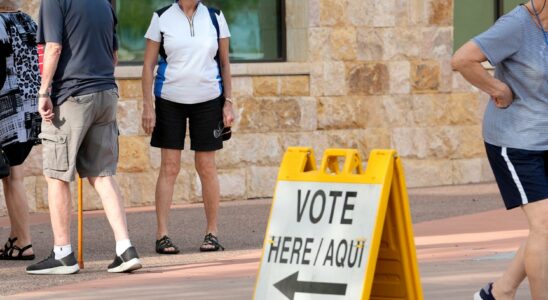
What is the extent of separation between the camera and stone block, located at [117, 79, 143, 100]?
12258mm

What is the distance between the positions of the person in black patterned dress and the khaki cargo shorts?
1.99 feet

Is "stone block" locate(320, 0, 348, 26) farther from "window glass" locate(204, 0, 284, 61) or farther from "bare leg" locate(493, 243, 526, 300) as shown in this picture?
"bare leg" locate(493, 243, 526, 300)

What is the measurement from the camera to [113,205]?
835 cm

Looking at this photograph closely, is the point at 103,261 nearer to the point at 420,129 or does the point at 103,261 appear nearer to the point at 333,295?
the point at 333,295

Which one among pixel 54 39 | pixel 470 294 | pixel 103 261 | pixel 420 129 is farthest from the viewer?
pixel 420 129

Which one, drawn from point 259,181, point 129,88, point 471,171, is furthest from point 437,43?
point 129,88

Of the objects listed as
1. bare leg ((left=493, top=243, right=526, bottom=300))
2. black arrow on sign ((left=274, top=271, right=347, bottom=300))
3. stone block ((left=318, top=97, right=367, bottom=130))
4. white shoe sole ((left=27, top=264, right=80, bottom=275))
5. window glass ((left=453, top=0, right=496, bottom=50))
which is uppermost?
window glass ((left=453, top=0, right=496, bottom=50))

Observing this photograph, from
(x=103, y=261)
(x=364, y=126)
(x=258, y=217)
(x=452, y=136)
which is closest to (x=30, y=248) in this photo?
(x=103, y=261)

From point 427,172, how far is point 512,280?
23.9ft

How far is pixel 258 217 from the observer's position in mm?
11570

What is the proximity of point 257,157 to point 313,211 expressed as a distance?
689 cm

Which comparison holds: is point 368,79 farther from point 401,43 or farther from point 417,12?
point 417,12

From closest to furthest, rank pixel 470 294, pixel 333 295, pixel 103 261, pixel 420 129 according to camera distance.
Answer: pixel 333 295 → pixel 470 294 → pixel 103 261 → pixel 420 129

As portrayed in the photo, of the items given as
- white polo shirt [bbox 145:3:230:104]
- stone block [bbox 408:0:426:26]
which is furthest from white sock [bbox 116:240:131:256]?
stone block [bbox 408:0:426:26]
